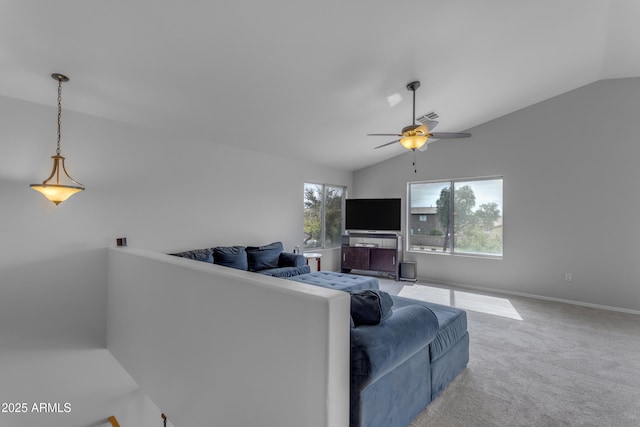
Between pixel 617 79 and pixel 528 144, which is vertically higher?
pixel 617 79

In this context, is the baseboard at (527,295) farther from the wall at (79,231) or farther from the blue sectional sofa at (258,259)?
the wall at (79,231)

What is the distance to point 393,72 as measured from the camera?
321 centimetres

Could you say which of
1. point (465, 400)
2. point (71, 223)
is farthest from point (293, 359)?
point (71, 223)

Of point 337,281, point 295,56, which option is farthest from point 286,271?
point 295,56

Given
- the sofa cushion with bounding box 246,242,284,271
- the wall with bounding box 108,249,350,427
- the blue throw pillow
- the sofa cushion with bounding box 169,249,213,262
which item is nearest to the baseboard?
the sofa cushion with bounding box 246,242,284,271

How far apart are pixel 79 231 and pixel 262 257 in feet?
7.33

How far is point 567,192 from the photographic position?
454 cm

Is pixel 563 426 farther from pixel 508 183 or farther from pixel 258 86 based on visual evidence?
pixel 508 183

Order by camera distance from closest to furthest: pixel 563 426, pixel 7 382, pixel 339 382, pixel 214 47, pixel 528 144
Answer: pixel 339 382 < pixel 563 426 < pixel 214 47 < pixel 7 382 < pixel 528 144

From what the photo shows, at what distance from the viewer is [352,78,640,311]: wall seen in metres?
4.14

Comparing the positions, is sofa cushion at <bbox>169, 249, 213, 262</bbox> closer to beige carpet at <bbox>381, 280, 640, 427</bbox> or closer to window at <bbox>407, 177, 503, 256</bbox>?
beige carpet at <bbox>381, 280, 640, 427</bbox>

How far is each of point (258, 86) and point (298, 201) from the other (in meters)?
2.87

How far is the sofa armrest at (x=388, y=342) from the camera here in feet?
4.87

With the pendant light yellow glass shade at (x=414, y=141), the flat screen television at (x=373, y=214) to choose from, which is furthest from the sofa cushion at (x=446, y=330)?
the flat screen television at (x=373, y=214)
